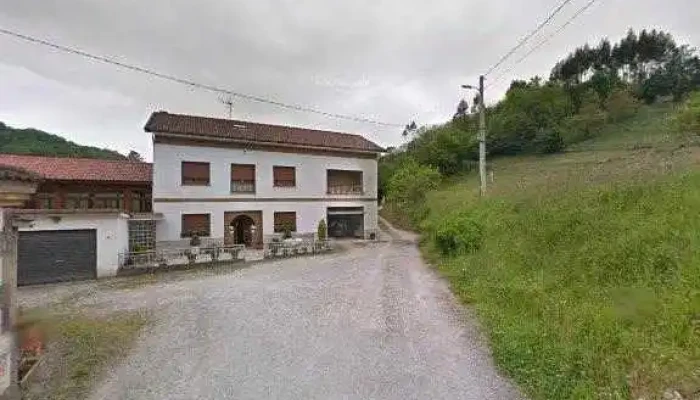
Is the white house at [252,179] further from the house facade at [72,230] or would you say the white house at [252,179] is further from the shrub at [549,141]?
the shrub at [549,141]

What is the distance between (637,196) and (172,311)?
11315 mm

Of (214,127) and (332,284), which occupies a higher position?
(214,127)

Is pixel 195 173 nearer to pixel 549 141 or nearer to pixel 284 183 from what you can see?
pixel 284 183

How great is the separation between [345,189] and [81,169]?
1480 cm

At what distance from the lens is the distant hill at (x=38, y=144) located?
27855 millimetres

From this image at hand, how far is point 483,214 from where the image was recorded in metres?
15.4

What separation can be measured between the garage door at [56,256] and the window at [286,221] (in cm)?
973

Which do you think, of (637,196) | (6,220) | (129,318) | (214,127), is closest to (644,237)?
(637,196)

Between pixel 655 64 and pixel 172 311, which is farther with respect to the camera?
pixel 655 64

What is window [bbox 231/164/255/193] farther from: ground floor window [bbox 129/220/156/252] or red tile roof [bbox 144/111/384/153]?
ground floor window [bbox 129/220/156/252]

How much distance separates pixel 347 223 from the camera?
27828 millimetres

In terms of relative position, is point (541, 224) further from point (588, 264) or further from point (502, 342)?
point (502, 342)

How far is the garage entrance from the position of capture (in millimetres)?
25781

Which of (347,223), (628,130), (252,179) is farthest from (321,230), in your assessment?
(628,130)
